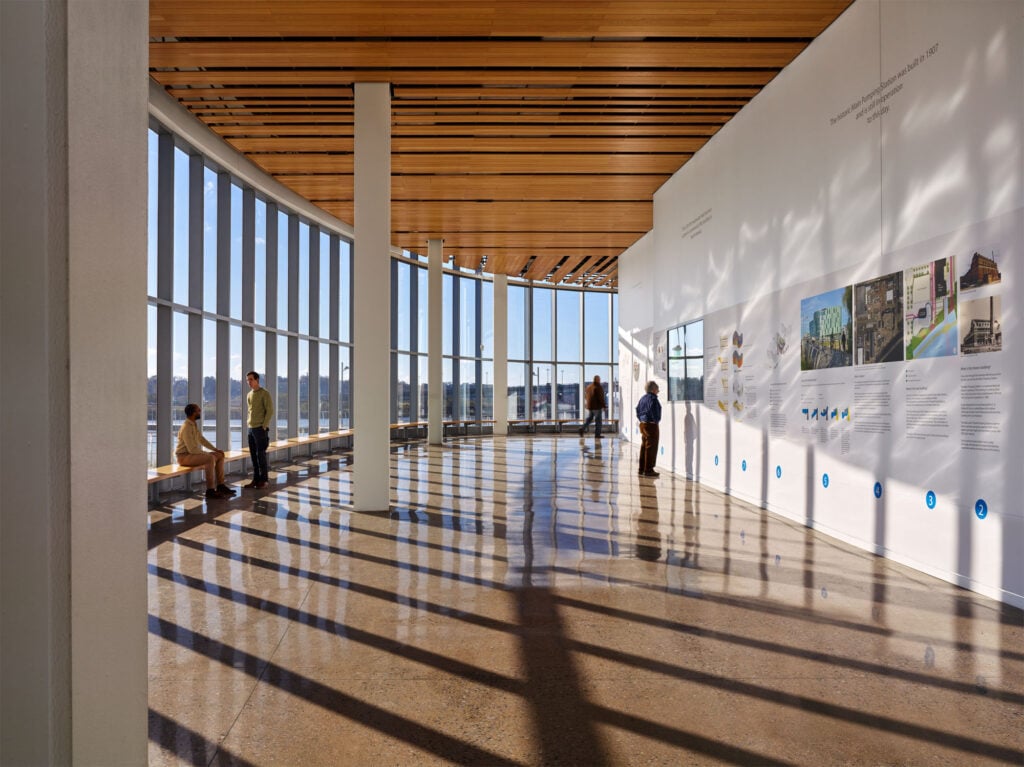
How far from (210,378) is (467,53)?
294 inches

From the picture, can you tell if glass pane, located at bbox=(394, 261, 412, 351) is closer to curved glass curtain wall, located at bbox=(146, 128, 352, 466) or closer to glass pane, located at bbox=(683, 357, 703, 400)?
curved glass curtain wall, located at bbox=(146, 128, 352, 466)

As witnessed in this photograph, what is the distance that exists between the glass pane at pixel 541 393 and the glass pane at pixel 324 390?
11.0 meters

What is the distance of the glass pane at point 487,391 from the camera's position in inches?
1038

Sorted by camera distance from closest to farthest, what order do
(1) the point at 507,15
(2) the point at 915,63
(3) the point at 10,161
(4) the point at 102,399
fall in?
(3) the point at 10,161 → (4) the point at 102,399 → (2) the point at 915,63 → (1) the point at 507,15

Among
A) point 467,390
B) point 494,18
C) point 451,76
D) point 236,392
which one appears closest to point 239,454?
point 236,392

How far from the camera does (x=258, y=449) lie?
11203 millimetres

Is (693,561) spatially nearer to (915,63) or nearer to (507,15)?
(915,63)

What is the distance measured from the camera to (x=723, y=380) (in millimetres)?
10664

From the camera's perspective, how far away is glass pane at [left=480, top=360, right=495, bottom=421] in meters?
26.4

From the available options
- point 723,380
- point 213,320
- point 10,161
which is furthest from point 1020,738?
point 213,320

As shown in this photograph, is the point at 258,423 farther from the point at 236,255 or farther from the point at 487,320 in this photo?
the point at 487,320

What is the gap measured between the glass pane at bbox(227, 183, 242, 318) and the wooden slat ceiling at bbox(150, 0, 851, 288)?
119 cm

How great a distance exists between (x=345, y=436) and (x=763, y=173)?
12.4 m

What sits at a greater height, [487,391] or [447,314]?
[447,314]
